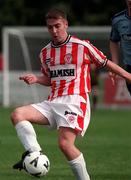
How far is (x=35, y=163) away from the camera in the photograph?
28.0ft

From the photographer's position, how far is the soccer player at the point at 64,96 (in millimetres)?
8764

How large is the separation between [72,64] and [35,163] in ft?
4.06

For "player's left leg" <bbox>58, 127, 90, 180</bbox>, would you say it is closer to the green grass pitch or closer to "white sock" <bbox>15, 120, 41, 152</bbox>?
"white sock" <bbox>15, 120, 41, 152</bbox>

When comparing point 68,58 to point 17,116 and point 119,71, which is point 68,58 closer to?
point 119,71

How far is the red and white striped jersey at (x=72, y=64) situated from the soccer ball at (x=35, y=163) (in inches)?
30.0

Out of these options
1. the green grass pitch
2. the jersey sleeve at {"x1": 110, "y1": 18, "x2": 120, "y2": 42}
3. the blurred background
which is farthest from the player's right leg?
the blurred background

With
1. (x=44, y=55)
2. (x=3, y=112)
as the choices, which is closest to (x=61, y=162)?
(x=44, y=55)

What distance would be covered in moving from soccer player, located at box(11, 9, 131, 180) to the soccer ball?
8 centimetres

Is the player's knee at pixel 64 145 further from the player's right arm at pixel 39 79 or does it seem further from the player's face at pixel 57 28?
the player's face at pixel 57 28

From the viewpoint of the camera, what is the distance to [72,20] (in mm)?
50250

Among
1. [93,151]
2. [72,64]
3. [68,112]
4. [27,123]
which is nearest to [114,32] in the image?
[72,64]

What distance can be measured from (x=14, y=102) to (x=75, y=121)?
73.4ft

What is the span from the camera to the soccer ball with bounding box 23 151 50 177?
856 cm

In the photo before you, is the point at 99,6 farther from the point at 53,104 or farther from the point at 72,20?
the point at 53,104
